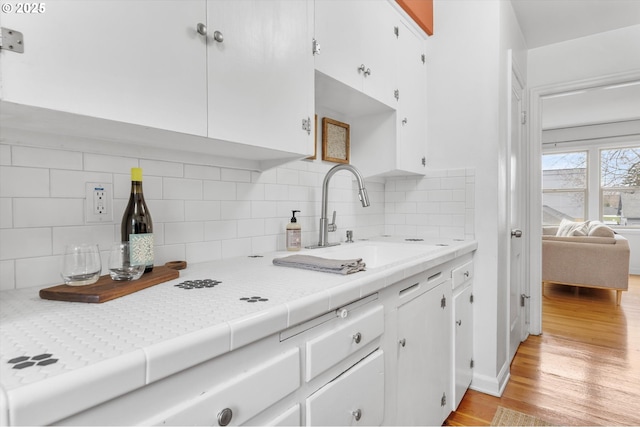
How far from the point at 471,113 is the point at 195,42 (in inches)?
74.6

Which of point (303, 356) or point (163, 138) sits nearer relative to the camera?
point (303, 356)

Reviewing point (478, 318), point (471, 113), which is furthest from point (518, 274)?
point (471, 113)

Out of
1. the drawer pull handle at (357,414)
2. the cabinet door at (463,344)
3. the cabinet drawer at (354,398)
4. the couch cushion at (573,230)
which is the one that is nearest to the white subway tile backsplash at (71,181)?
the cabinet drawer at (354,398)

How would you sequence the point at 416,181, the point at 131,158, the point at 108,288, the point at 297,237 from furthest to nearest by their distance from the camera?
the point at 416,181
the point at 297,237
the point at 131,158
the point at 108,288

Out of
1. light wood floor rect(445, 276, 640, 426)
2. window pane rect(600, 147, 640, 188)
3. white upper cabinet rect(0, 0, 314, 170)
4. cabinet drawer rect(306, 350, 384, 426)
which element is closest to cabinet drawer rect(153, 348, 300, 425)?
cabinet drawer rect(306, 350, 384, 426)

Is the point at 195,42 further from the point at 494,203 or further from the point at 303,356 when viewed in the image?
the point at 494,203

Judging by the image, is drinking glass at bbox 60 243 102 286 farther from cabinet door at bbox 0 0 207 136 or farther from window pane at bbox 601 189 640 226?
window pane at bbox 601 189 640 226

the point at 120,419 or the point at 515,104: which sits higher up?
the point at 515,104

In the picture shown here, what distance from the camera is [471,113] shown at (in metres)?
2.29

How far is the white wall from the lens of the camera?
7.22 feet

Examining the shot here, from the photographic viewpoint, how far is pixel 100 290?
0.81 metres

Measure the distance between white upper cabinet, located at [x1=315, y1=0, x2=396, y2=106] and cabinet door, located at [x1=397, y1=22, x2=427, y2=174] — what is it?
5.3 inches

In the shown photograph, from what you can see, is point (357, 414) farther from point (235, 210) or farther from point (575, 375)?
point (575, 375)

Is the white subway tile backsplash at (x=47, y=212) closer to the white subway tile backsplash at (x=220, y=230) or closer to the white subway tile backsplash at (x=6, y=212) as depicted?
the white subway tile backsplash at (x=6, y=212)
